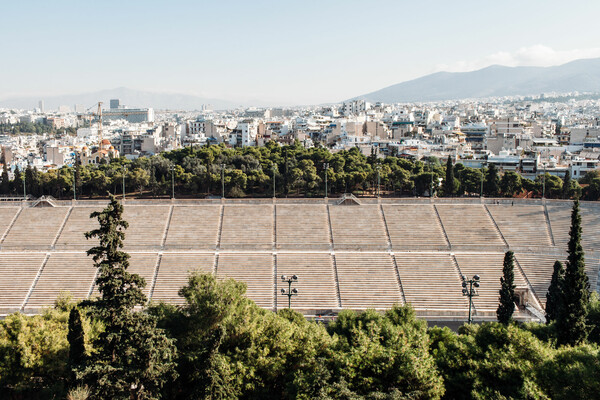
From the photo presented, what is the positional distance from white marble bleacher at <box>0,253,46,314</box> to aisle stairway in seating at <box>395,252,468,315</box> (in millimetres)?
23653

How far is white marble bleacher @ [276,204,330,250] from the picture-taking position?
120 feet

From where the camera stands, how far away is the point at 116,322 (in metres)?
16.1

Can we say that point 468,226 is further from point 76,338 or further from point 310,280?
point 76,338

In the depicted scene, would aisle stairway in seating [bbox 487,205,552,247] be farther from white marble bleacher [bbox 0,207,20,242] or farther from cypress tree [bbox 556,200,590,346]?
white marble bleacher [bbox 0,207,20,242]

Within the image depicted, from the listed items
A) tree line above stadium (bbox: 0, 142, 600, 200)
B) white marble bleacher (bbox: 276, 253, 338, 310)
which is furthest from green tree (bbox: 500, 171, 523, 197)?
white marble bleacher (bbox: 276, 253, 338, 310)

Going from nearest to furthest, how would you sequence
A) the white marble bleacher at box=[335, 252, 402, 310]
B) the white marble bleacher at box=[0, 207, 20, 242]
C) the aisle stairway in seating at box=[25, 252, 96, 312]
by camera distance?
1. the white marble bleacher at box=[335, 252, 402, 310]
2. the aisle stairway in seating at box=[25, 252, 96, 312]
3. the white marble bleacher at box=[0, 207, 20, 242]

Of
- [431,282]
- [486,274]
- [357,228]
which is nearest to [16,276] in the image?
[357,228]

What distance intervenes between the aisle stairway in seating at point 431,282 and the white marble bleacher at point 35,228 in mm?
24785

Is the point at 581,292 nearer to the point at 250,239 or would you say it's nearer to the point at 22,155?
the point at 250,239

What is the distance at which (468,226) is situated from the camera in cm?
3847

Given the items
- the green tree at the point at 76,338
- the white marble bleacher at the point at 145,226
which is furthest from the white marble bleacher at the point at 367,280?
the green tree at the point at 76,338

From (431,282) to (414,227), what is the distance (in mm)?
6543

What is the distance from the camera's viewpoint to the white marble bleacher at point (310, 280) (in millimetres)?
30905

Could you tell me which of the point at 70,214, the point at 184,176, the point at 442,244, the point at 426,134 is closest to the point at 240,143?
the point at 426,134
